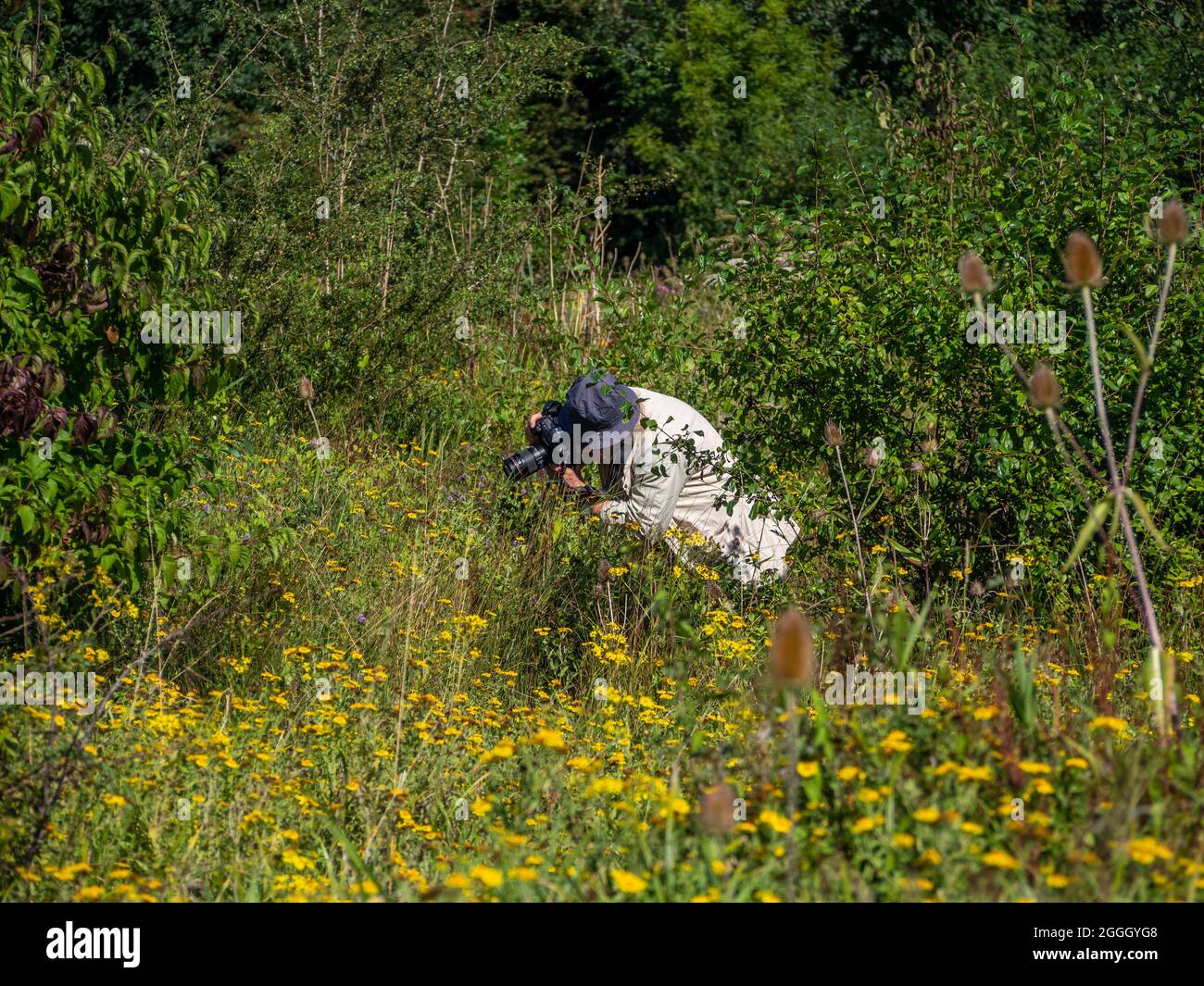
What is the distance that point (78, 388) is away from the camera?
13.8 feet

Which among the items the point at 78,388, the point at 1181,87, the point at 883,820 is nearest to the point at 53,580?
the point at 78,388

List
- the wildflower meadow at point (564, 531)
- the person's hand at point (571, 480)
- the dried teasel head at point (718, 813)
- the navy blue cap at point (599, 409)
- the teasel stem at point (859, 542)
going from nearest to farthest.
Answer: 1. the dried teasel head at point (718, 813)
2. the wildflower meadow at point (564, 531)
3. the teasel stem at point (859, 542)
4. the navy blue cap at point (599, 409)
5. the person's hand at point (571, 480)

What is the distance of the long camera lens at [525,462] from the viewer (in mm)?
5801

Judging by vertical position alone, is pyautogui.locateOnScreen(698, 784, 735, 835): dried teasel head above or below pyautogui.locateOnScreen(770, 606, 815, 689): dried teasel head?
below

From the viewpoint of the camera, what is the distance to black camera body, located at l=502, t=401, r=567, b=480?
19.0 feet

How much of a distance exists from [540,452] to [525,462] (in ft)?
0.28

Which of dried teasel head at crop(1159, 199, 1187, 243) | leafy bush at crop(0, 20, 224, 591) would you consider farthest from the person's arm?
dried teasel head at crop(1159, 199, 1187, 243)

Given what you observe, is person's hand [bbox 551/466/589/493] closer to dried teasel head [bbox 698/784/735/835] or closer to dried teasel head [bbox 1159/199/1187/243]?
dried teasel head [bbox 1159/199/1187/243]

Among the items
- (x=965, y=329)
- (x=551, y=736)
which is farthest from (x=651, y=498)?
(x=551, y=736)

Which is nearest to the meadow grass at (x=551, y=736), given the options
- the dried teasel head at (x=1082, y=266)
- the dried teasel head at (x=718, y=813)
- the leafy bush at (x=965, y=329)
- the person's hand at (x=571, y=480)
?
the dried teasel head at (x=718, y=813)

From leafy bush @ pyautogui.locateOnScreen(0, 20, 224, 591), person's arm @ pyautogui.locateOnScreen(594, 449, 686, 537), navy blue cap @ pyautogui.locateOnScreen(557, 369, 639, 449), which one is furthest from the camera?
person's arm @ pyautogui.locateOnScreen(594, 449, 686, 537)

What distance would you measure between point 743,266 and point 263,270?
9.74ft

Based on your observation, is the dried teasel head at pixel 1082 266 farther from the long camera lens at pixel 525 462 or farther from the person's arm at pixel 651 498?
the long camera lens at pixel 525 462
